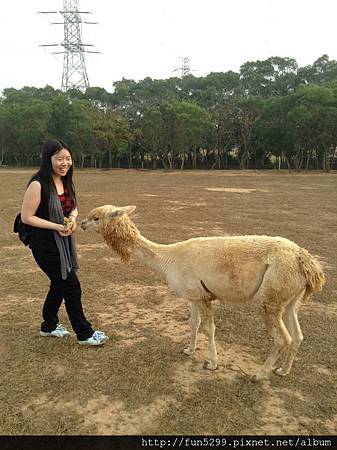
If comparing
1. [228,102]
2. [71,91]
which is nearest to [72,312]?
[228,102]

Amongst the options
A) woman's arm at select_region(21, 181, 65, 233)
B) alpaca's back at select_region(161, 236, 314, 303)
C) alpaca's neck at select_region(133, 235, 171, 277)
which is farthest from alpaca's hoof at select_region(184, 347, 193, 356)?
woman's arm at select_region(21, 181, 65, 233)

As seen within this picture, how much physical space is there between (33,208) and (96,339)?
186 cm

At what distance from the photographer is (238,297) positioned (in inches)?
172

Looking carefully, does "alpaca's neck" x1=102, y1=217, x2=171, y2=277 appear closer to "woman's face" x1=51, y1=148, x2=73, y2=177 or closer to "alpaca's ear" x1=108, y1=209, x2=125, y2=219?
"alpaca's ear" x1=108, y1=209, x2=125, y2=219

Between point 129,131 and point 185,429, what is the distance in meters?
52.2

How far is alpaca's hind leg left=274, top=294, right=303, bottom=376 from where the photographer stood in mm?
4352

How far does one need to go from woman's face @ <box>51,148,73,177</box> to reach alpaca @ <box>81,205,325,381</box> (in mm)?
691

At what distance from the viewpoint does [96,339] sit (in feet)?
16.2


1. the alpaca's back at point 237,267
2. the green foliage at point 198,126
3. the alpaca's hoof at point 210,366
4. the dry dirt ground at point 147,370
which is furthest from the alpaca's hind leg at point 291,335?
the green foliage at point 198,126

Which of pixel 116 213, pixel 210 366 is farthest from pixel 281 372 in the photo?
pixel 116 213

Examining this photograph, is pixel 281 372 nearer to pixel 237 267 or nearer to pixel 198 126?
pixel 237 267

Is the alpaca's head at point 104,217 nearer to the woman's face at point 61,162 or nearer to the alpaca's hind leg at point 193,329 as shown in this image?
the woman's face at point 61,162

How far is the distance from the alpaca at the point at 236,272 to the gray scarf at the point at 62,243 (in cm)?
37

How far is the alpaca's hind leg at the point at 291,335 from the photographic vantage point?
14.3 feet
